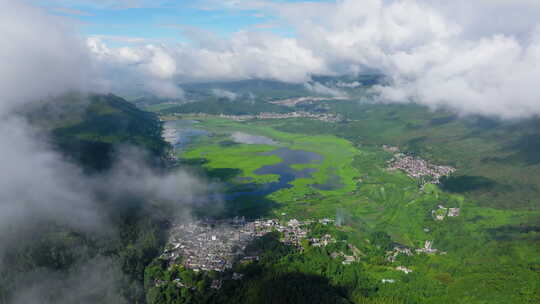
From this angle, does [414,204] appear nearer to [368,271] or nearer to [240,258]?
[368,271]

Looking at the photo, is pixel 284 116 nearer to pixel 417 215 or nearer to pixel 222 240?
pixel 417 215

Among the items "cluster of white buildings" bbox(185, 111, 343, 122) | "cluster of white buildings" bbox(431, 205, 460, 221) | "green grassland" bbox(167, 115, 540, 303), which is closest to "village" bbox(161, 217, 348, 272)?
"green grassland" bbox(167, 115, 540, 303)

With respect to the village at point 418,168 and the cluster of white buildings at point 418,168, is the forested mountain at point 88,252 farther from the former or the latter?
the cluster of white buildings at point 418,168

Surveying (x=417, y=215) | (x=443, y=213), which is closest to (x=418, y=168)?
(x=443, y=213)

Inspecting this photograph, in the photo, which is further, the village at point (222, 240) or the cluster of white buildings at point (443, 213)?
the cluster of white buildings at point (443, 213)

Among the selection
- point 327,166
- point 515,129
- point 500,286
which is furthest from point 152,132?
point 515,129

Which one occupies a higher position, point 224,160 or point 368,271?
point 224,160

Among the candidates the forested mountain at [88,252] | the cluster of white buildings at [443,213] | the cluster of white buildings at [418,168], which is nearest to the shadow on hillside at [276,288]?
the forested mountain at [88,252]
